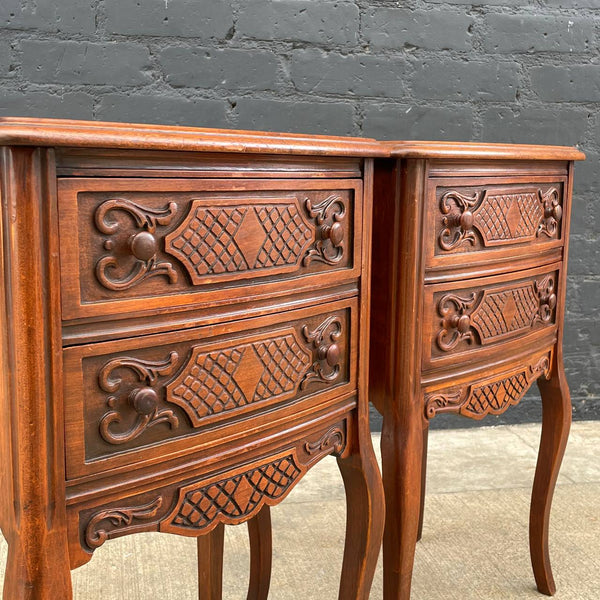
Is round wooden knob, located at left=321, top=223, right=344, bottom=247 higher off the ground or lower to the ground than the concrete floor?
higher

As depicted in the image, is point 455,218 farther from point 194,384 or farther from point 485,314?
point 194,384

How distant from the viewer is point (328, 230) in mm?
1127

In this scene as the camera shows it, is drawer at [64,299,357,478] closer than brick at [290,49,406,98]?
Yes

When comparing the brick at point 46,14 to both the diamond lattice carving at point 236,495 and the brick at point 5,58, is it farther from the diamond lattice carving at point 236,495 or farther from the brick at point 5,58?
the diamond lattice carving at point 236,495

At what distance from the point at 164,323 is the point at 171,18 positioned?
181 centimetres

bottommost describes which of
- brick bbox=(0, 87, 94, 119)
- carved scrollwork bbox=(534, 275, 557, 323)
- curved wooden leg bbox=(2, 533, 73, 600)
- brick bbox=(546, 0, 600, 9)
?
curved wooden leg bbox=(2, 533, 73, 600)

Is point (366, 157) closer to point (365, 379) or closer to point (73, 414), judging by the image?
point (365, 379)

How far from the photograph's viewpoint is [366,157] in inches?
46.3

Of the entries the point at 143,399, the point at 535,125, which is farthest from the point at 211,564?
the point at 535,125

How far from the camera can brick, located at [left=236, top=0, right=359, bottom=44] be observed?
2.51 meters

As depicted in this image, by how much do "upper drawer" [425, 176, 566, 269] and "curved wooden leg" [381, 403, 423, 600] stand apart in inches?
12.3

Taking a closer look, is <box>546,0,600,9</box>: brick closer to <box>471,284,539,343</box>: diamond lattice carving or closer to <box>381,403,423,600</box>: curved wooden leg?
<box>471,284,539,343</box>: diamond lattice carving

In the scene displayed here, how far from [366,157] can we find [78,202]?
521 mm

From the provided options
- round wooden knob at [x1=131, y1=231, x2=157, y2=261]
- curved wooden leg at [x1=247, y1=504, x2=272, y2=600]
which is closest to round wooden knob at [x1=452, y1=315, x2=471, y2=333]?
curved wooden leg at [x1=247, y1=504, x2=272, y2=600]
